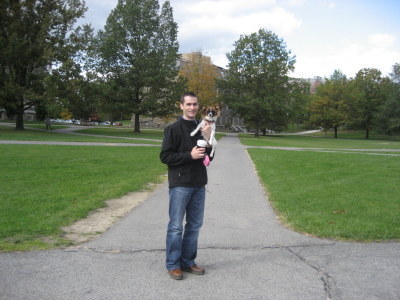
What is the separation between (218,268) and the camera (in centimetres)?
421

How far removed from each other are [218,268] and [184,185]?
3.73 feet

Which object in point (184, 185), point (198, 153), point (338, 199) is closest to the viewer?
point (198, 153)

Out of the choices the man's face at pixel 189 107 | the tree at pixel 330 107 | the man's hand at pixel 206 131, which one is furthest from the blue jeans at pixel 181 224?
the tree at pixel 330 107

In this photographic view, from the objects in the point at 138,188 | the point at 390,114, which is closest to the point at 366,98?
the point at 390,114

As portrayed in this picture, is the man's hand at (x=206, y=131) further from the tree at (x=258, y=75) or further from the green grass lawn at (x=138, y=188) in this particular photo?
the tree at (x=258, y=75)

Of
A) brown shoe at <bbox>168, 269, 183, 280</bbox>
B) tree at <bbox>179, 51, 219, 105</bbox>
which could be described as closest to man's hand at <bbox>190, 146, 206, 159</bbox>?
brown shoe at <bbox>168, 269, 183, 280</bbox>

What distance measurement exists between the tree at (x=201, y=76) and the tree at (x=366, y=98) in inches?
1289

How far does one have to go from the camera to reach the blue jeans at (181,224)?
3984 millimetres

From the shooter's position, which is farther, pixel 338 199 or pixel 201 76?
pixel 201 76

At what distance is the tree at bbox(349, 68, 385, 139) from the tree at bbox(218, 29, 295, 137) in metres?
23.4

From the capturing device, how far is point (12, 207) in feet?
22.2

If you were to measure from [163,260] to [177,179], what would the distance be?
1.16 m

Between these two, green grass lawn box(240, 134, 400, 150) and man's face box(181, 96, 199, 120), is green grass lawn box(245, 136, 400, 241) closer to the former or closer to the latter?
man's face box(181, 96, 199, 120)

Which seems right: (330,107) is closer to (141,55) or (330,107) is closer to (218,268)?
(141,55)
